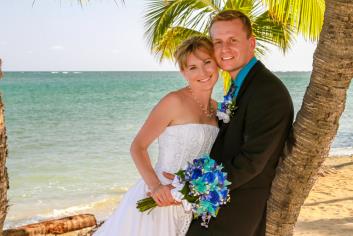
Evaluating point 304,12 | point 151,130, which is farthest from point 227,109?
point 304,12

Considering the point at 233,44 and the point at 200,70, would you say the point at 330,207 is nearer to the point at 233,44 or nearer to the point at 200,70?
the point at 200,70

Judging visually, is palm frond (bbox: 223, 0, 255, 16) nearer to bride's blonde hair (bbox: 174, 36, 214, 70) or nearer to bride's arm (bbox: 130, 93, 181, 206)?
bride's blonde hair (bbox: 174, 36, 214, 70)

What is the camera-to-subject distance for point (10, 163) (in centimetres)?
1795

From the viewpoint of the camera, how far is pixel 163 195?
125 inches

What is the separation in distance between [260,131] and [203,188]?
0.46 metres

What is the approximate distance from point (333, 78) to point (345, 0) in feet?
1.54

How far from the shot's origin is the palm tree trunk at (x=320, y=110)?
3.11 metres

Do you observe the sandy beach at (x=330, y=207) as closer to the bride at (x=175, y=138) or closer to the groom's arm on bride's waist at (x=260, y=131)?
the bride at (x=175, y=138)

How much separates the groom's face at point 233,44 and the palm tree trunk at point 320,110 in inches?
17.5

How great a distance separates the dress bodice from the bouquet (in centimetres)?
46

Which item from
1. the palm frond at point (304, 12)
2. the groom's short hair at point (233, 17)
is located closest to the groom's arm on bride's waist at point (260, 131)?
the groom's short hair at point (233, 17)

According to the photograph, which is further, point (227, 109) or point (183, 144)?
point (183, 144)

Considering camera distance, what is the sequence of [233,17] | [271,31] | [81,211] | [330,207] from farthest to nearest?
[81,211]
[330,207]
[271,31]
[233,17]

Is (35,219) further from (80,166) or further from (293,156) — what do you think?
(293,156)
